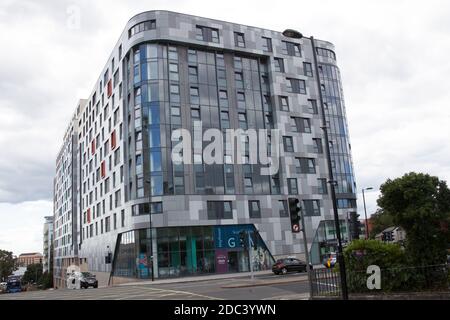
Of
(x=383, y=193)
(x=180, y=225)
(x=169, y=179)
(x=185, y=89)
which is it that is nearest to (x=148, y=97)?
→ (x=185, y=89)

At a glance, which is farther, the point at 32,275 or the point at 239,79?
the point at 32,275

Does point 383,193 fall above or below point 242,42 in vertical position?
Answer: below

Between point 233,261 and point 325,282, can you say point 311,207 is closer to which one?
point 233,261

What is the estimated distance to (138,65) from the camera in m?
49.2

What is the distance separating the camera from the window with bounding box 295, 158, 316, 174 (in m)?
54.1

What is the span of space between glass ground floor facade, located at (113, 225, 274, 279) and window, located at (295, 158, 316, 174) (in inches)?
430

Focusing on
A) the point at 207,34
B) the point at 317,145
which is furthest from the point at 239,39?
the point at 317,145

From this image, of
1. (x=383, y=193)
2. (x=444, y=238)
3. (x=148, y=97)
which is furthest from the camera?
(x=148, y=97)

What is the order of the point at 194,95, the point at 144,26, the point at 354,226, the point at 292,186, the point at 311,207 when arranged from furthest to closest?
the point at 311,207 → the point at 292,186 → the point at 194,95 → the point at 144,26 → the point at 354,226

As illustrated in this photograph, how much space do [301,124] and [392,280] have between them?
4174 cm

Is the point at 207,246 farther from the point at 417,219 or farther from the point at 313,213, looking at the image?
the point at 417,219

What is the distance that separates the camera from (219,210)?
Result: 47.1m

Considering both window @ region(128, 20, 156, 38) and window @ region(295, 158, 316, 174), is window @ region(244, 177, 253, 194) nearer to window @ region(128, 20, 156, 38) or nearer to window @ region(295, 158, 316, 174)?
window @ region(295, 158, 316, 174)
